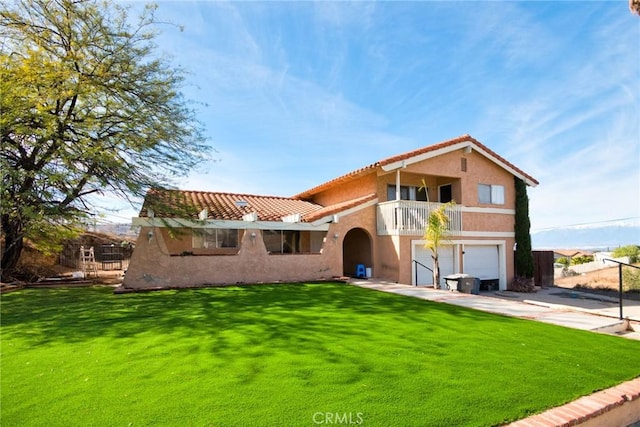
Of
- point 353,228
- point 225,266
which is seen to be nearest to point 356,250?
point 353,228

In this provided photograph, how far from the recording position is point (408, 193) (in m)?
21.5

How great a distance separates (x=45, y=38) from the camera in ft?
44.1

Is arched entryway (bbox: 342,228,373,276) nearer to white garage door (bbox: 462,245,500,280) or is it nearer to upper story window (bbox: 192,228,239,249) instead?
white garage door (bbox: 462,245,500,280)

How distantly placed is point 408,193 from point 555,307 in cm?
1053

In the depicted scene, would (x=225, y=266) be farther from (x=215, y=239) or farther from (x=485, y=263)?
(x=485, y=263)

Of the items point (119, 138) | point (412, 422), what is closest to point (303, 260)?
point (119, 138)

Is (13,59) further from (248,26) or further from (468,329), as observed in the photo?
(468,329)

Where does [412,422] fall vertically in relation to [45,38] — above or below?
below

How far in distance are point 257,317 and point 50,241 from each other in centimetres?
1369

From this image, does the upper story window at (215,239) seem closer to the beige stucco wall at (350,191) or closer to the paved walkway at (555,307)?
the beige stucco wall at (350,191)

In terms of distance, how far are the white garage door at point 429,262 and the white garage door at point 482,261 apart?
1.27 meters

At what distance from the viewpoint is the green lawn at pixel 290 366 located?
418 cm

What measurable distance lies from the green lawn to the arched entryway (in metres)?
10.6

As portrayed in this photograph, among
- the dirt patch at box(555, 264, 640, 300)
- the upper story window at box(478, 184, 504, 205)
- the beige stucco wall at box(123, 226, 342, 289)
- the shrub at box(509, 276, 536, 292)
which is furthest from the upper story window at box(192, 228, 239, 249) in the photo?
the dirt patch at box(555, 264, 640, 300)
